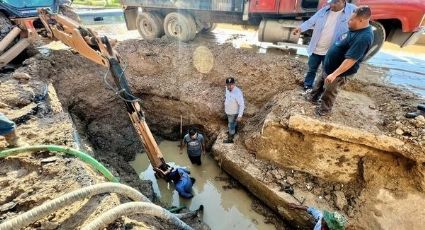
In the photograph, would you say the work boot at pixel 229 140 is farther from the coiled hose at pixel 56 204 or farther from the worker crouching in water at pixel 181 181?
the coiled hose at pixel 56 204

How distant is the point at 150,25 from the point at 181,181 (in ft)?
21.7

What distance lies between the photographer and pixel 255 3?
25.5 feet

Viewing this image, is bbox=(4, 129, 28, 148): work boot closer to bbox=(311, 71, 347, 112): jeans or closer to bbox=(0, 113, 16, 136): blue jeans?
bbox=(0, 113, 16, 136): blue jeans

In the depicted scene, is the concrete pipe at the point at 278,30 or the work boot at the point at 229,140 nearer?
the work boot at the point at 229,140

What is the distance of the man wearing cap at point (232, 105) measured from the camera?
18.3 feet

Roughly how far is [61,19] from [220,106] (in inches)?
144

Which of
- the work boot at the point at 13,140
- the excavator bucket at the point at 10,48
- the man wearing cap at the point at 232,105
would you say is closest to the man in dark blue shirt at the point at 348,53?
the man wearing cap at the point at 232,105

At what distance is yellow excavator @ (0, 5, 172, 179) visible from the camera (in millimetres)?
4102

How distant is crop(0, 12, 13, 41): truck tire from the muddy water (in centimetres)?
431

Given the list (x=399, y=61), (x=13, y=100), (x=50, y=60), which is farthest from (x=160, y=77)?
(x=399, y=61)

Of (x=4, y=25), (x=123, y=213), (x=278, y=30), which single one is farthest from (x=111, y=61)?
(x=278, y=30)

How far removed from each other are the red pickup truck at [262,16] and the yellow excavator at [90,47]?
4.00m

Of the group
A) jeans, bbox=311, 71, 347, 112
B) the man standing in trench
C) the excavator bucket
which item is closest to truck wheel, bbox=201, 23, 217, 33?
the excavator bucket

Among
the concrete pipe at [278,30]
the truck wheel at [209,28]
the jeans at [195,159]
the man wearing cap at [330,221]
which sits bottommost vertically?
the jeans at [195,159]
